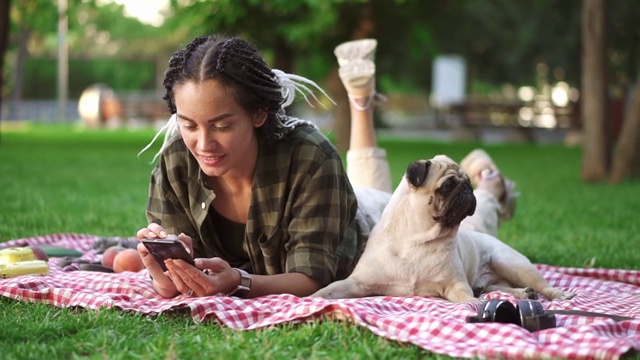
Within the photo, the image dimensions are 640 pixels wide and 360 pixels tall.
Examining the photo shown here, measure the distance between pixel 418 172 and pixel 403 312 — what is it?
0.71 metres

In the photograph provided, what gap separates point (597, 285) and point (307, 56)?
63.1 ft

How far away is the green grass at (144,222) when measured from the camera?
3883 millimetres

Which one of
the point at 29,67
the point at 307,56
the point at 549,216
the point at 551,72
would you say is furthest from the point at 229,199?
the point at 29,67

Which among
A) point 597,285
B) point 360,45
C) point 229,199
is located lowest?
point 597,285

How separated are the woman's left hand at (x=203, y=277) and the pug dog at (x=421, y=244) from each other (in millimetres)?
492

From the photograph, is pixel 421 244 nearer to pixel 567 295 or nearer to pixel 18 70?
pixel 567 295

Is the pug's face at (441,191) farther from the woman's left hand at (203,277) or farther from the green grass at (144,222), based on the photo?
the woman's left hand at (203,277)

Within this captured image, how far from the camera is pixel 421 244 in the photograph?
4.93 meters

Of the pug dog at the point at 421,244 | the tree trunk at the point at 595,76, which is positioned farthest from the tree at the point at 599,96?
the pug dog at the point at 421,244

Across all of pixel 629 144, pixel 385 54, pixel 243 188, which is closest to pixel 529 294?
pixel 243 188

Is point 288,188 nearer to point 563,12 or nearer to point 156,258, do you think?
point 156,258

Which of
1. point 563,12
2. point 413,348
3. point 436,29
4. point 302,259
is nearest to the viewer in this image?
point 413,348

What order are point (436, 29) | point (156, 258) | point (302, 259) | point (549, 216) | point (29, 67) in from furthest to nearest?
point (29, 67) → point (436, 29) → point (549, 216) → point (302, 259) → point (156, 258)

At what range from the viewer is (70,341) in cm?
399
